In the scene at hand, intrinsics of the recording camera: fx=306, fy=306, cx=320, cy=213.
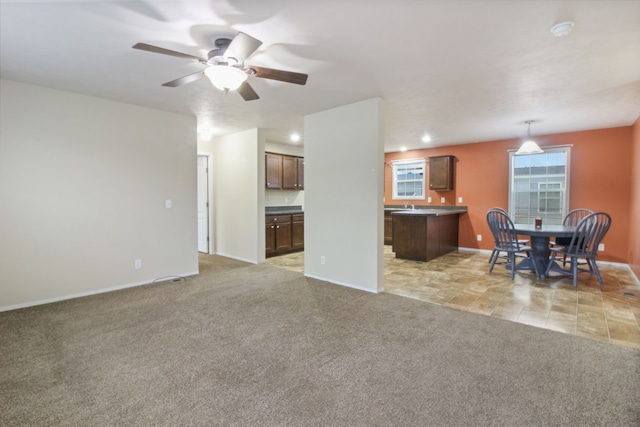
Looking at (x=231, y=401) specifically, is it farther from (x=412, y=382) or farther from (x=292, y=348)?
(x=412, y=382)

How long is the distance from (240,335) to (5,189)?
297 cm

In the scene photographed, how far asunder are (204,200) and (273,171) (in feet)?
5.15

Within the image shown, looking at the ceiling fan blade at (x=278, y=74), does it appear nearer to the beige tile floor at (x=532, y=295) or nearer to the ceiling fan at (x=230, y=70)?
the ceiling fan at (x=230, y=70)

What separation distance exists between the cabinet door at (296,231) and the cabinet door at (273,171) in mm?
783

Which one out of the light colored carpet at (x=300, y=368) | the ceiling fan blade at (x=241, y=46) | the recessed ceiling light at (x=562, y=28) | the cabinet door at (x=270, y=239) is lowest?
the light colored carpet at (x=300, y=368)

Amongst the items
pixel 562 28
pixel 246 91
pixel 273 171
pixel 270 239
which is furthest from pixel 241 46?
pixel 273 171

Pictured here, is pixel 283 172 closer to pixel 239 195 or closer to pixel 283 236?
pixel 239 195

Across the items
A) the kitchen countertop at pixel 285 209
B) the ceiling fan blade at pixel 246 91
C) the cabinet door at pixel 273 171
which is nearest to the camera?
the ceiling fan blade at pixel 246 91

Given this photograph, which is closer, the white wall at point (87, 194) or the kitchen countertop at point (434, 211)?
the white wall at point (87, 194)

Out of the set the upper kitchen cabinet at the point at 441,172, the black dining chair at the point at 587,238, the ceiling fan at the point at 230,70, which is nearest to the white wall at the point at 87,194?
the ceiling fan at the point at 230,70

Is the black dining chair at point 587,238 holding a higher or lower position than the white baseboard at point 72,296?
higher

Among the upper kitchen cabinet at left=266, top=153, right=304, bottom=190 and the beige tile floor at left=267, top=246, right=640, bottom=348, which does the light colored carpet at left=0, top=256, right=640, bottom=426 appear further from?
the upper kitchen cabinet at left=266, top=153, right=304, bottom=190

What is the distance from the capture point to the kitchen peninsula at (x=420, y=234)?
5645mm

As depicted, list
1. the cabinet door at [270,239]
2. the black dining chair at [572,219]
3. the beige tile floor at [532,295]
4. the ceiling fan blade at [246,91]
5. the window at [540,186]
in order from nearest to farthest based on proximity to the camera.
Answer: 1. the ceiling fan blade at [246,91]
2. the beige tile floor at [532,295]
3. the black dining chair at [572,219]
4. the window at [540,186]
5. the cabinet door at [270,239]
